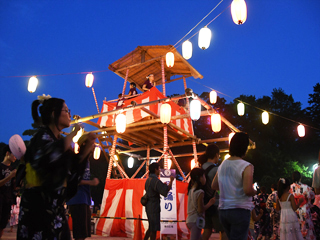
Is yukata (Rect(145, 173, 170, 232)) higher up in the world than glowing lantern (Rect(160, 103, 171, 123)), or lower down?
lower down

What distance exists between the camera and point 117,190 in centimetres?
1107

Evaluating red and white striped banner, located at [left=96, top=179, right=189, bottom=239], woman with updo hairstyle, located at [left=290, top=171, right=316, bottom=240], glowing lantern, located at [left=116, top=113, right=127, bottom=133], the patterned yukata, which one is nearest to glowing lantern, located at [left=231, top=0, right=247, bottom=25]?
woman with updo hairstyle, located at [left=290, top=171, right=316, bottom=240]

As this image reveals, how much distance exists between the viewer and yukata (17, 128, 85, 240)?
225 cm

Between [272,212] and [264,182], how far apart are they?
15.4 m

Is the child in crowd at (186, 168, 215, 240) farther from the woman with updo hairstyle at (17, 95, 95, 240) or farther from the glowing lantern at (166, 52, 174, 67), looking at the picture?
the glowing lantern at (166, 52, 174, 67)

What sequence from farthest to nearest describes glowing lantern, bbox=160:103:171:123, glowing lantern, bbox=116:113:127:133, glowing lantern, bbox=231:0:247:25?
glowing lantern, bbox=116:113:127:133 → glowing lantern, bbox=160:103:171:123 → glowing lantern, bbox=231:0:247:25

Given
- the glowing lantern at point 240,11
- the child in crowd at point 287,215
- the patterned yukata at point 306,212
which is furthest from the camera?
the glowing lantern at point 240,11

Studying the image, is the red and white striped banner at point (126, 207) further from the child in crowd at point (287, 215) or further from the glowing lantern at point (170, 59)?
the glowing lantern at point (170, 59)

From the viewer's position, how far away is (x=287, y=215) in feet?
20.1

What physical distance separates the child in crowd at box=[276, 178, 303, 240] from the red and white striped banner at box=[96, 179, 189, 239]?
14.6 feet

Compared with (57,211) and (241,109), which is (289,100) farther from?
(57,211)

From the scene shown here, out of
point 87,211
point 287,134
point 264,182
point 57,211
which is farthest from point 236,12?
point 287,134

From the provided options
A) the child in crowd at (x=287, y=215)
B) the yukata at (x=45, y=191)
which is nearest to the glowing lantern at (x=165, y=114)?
the child in crowd at (x=287, y=215)

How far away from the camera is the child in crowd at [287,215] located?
593 centimetres
